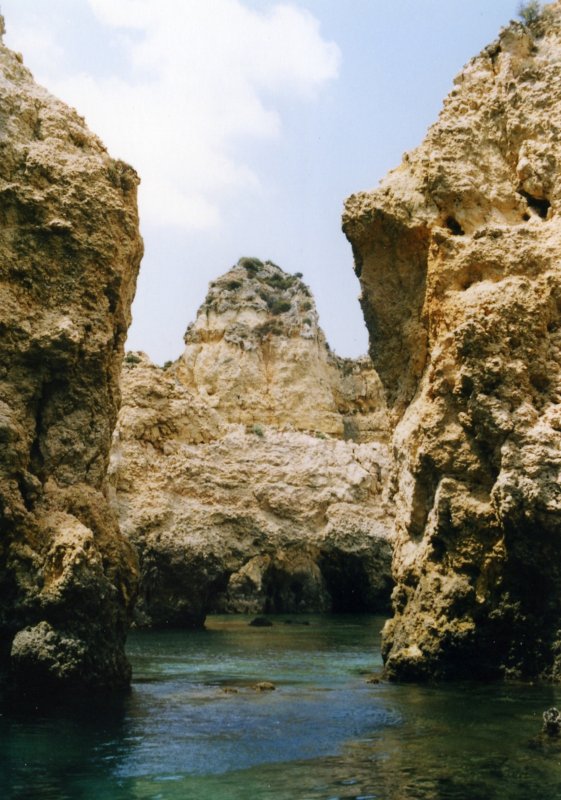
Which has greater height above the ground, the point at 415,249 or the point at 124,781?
the point at 415,249

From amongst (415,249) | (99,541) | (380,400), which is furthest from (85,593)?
(380,400)

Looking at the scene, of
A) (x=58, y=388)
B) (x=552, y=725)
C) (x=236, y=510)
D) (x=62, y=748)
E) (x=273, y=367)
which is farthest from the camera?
(x=273, y=367)

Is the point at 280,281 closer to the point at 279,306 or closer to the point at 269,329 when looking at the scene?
the point at 279,306

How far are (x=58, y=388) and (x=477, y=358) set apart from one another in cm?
687

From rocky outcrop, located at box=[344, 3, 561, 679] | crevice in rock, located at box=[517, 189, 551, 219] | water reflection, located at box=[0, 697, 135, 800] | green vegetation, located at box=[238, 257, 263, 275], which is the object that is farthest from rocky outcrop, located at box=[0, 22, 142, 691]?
green vegetation, located at box=[238, 257, 263, 275]

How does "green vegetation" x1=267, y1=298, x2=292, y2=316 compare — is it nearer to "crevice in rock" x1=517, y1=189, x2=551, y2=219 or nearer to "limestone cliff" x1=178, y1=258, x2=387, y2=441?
"limestone cliff" x1=178, y1=258, x2=387, y2=441

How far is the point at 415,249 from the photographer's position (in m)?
17.5

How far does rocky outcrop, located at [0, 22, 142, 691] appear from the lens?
12.2 metres

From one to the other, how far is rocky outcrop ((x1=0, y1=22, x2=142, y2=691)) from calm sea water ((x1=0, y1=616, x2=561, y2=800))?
111 centimetres

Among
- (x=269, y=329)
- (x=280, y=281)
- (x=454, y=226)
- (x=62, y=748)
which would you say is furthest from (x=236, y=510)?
(x=280, y=281)

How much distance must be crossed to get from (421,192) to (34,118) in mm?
7422

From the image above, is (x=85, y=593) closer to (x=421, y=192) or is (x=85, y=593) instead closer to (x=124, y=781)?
(x=124, y=781)

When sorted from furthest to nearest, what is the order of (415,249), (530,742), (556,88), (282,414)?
(282,414), (415,249), (556,88), (530,742)

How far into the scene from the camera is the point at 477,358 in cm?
1424
